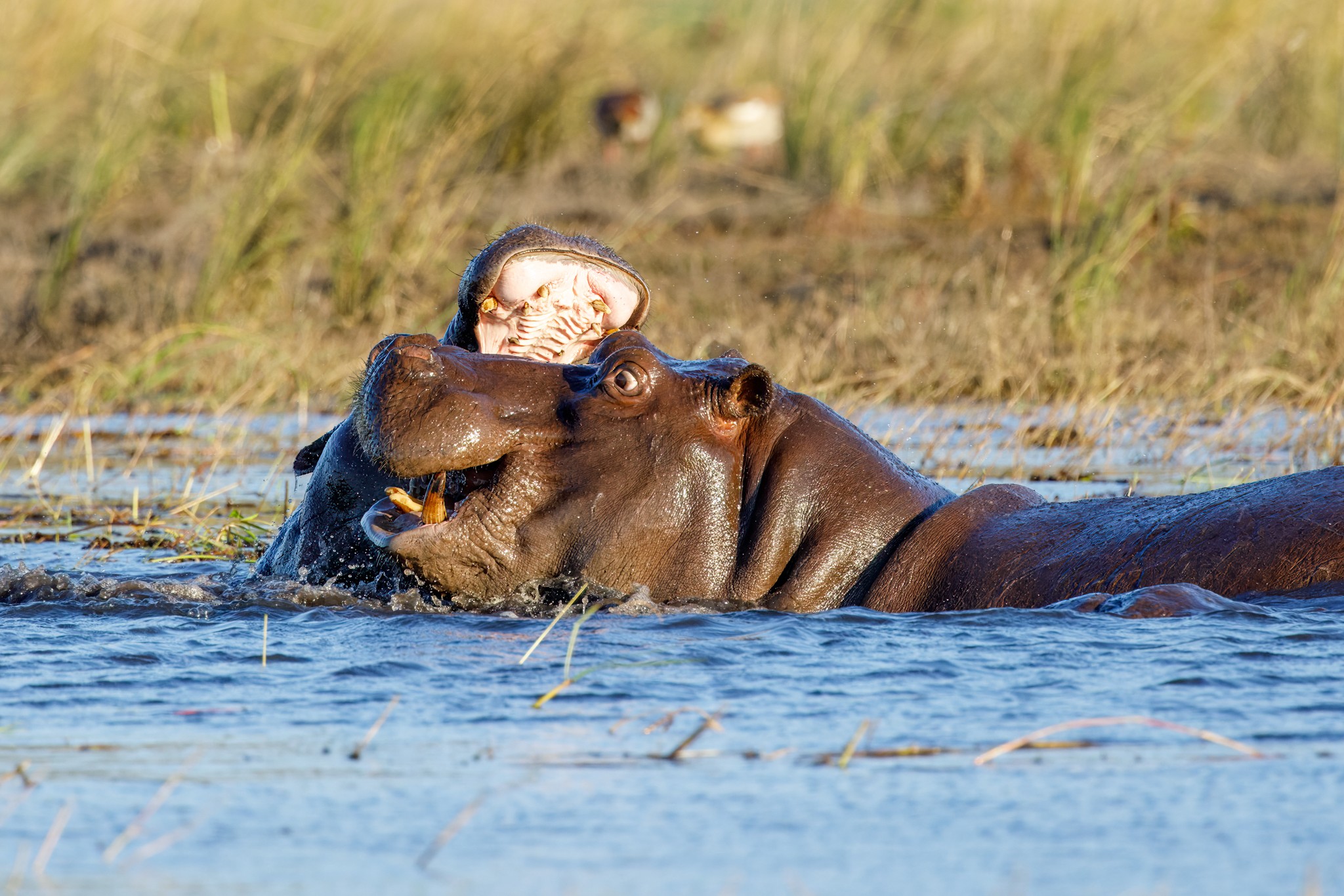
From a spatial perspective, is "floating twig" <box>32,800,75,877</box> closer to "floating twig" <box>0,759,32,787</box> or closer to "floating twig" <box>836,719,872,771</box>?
"floating twig" <box>0,759,32,787</box>

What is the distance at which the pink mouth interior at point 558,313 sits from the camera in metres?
3.94

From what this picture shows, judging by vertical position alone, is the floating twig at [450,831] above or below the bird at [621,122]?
below

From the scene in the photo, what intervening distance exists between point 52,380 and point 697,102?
6.37m

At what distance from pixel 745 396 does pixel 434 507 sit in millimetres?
611

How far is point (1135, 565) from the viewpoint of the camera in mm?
3531

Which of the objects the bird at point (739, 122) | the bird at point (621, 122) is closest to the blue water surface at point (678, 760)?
the bird at point (621, 122)

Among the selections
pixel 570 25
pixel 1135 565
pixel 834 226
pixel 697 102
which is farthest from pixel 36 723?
pixel 697 102

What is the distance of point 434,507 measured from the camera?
11.8ft

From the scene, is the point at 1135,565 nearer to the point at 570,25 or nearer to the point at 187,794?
the point at 187,794

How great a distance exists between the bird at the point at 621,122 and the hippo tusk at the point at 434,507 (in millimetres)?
8950

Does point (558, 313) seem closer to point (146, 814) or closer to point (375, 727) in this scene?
point (375, 727)

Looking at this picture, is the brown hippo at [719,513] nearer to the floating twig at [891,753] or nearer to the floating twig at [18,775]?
the floating twig at [891,753]

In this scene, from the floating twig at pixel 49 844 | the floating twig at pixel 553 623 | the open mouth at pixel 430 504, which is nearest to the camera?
the floating twig at pixel 49 844

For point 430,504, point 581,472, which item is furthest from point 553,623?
point 430,504
